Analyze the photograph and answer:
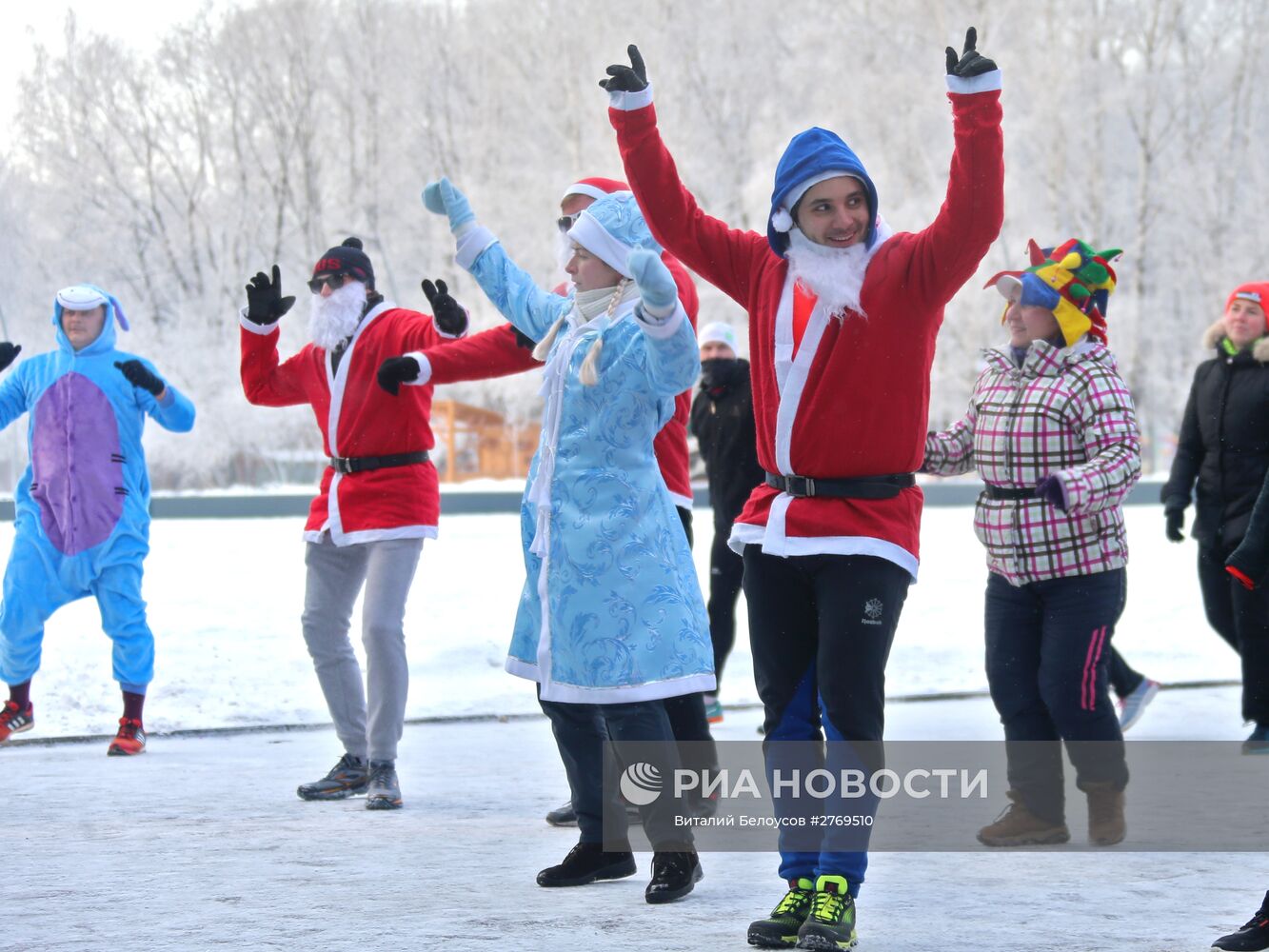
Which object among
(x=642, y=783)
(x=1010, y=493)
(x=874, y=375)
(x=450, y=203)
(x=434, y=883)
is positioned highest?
(x=450, y=203)

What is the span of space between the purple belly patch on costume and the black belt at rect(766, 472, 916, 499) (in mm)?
4135

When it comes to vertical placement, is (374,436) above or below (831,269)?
below

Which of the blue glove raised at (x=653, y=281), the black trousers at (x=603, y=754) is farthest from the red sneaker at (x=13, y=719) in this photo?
the blue glove raised at (x=653, y=281)

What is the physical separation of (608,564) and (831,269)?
0.92 metres

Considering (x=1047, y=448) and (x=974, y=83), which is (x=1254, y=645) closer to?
(x=1047, y=448)

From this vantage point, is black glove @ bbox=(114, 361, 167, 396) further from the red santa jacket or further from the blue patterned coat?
the blue patterned coat

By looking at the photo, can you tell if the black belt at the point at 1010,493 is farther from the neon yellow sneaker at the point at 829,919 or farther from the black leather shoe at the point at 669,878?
the neon yellow sneaker at the point at 829,919

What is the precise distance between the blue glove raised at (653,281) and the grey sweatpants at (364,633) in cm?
207

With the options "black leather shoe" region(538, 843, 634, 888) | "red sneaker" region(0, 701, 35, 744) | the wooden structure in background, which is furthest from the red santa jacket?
the wooden structure in background

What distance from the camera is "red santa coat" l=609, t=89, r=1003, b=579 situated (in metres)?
3.52

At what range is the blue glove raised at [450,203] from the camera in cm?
463

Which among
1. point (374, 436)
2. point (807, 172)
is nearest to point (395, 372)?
point (374, 436)

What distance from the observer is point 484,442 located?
32.1m

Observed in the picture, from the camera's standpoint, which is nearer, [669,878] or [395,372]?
[669,878]
